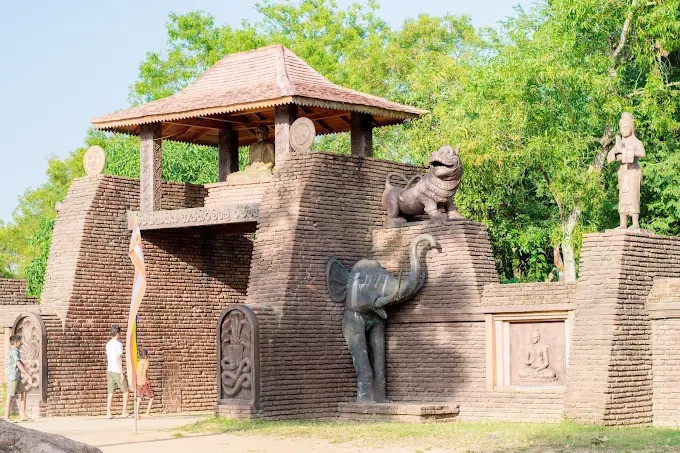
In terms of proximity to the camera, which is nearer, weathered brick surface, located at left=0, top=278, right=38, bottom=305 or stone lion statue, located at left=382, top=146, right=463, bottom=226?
stone lion statue, located at left=382, top=146, right=463, bottom=226

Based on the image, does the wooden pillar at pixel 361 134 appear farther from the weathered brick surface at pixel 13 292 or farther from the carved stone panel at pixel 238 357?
the weathered brick surface at pixel 13 292

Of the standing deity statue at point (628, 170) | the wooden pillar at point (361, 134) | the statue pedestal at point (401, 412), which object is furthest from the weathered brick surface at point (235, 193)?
the standing deity statue at point (628, 170)

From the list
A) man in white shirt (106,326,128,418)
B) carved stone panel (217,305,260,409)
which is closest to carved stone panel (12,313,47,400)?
man in white shirt (106,326,128,418)

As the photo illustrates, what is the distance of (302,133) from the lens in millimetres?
20328

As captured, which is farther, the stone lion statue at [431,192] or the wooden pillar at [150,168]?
the wooden pillar at [150,168]

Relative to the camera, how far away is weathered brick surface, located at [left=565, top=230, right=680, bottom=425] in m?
17.3

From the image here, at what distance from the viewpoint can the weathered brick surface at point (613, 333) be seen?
17.3 metres

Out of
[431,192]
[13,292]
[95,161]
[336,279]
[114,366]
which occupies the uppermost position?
[95,161]

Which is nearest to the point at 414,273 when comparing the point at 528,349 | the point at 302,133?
the point at 528,349

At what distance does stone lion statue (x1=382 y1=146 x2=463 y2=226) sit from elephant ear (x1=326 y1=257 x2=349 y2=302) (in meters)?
1.24

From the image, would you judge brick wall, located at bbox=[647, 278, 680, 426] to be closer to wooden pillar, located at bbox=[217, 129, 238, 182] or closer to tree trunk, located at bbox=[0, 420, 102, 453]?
wooden pillar, located at bbox=[217, 129, 238, 182]

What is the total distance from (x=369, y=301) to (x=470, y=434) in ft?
13.7

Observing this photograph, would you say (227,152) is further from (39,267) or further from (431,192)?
(39,267)

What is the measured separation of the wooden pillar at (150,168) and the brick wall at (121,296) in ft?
1.17
